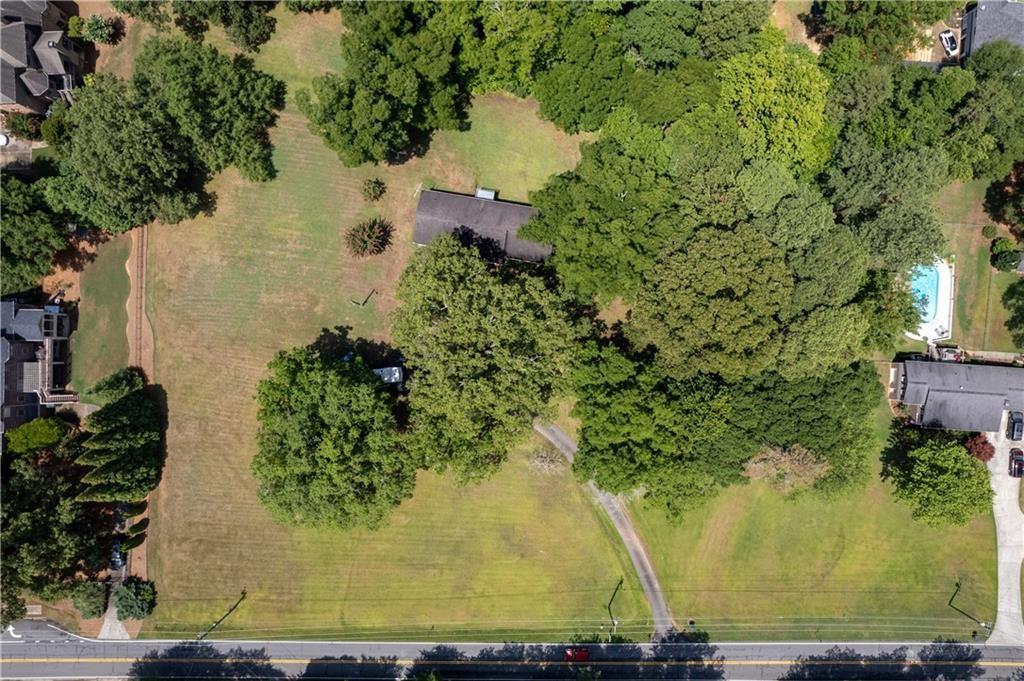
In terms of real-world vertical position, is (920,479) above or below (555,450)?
above

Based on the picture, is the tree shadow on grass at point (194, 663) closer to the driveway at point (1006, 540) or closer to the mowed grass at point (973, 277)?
the driveway at point (1006, 540)

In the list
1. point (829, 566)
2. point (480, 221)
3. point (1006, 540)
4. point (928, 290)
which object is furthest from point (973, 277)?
point (480, 221)

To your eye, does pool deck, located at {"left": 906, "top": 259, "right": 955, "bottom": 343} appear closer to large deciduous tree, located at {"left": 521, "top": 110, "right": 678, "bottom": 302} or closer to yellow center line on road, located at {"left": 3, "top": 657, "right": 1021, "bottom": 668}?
large deciduous tree, located at {"left": 521, "top": 110, "right": 678, "bottom": 302}

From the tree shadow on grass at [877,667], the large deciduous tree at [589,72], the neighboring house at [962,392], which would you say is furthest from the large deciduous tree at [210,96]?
the tree shadow on grass at [877,667]

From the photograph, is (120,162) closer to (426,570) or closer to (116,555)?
(116,555)

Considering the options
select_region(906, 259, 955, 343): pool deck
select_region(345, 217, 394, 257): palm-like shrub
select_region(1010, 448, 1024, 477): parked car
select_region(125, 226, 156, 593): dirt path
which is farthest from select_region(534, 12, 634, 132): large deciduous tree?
select_region(1010, 448, 1024, 477): parked car

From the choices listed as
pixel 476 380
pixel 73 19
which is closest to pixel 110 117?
pixel 73 19

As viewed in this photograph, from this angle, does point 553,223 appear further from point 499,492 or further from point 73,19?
point 73,19
